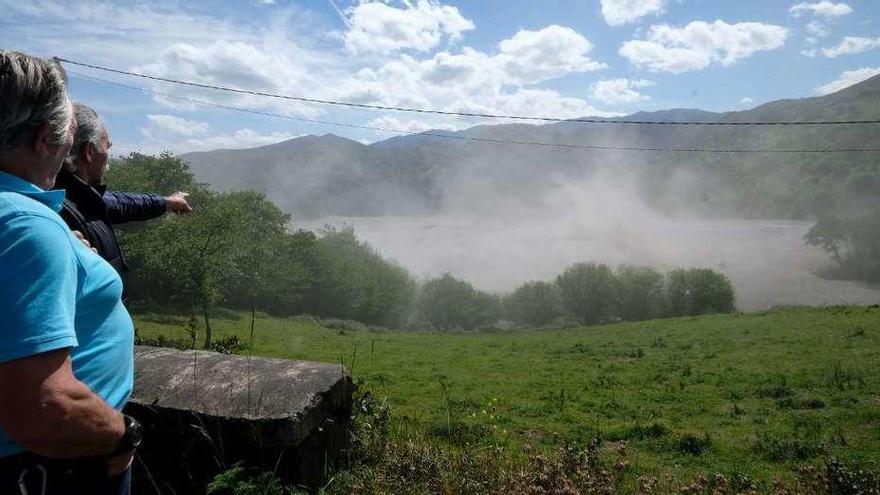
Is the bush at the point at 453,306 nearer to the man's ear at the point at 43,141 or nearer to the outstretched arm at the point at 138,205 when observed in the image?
the outstretched arm at the point at 138,205

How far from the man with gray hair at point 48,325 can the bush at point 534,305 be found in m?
59.8

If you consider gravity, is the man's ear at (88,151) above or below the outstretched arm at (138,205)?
above

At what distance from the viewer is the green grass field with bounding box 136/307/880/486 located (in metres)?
9.71

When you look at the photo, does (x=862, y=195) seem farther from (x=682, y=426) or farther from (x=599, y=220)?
(x=682, y=426)

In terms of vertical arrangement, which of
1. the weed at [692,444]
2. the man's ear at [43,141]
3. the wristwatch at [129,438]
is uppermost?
the man's ear at [43,141]

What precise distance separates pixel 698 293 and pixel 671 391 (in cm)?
4745

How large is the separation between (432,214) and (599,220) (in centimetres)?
A: 6995

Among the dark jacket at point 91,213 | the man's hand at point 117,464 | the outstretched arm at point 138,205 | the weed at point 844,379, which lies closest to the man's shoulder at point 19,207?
the man's hand at point 117,464

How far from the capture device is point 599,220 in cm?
13988

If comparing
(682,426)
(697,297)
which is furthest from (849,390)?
(697,297)

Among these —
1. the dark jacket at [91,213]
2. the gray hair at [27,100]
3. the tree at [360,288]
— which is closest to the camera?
the gray hair at [27,100]

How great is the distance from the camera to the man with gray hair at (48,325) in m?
1.32

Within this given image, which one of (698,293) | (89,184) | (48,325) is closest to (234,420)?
(89,184)

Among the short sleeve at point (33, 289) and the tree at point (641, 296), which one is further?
the tree at point (641, 296)
